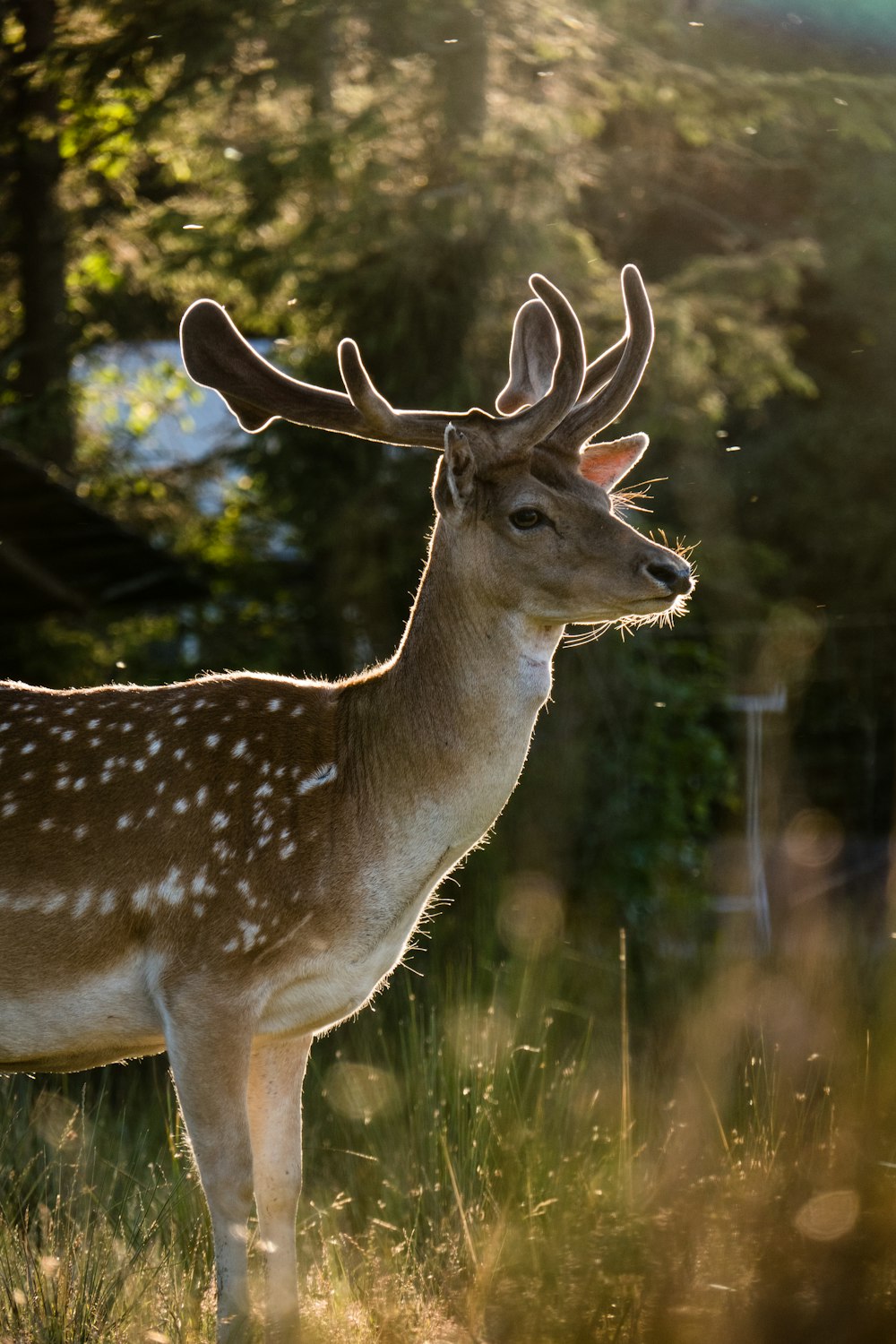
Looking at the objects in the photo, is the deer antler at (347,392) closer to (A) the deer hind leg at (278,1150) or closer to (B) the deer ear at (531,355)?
(B) the deer ear at (531,355)

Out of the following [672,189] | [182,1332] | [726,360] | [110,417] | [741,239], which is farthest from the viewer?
[672,189]

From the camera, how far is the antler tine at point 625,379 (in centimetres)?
413

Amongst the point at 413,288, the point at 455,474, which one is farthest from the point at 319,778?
the point at 413,288

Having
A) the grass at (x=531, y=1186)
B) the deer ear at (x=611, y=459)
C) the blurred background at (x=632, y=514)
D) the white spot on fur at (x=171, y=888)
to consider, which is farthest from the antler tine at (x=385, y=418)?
the grass at (x=531, y=1186)

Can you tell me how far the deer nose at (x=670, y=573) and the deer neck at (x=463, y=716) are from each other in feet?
1.01

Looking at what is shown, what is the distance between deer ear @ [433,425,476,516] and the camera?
3.87 meters

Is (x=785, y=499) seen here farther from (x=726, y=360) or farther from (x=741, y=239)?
(x=726, y=360)

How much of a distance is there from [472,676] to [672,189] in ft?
38.1

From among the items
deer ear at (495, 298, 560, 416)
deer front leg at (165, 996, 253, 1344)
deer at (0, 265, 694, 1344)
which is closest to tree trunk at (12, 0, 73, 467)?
deer ear at (495, 298, 560, 416)

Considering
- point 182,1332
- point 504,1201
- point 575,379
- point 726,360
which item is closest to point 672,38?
point 726,360

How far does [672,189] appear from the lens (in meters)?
14.6

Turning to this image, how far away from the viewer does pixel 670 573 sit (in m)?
3.76

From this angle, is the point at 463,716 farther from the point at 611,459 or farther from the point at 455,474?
the point at 611,459

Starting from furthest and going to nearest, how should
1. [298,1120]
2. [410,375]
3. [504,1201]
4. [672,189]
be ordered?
1. [672,189]
2. [410,375]
3. [504,1201]
4. [298,1120]
